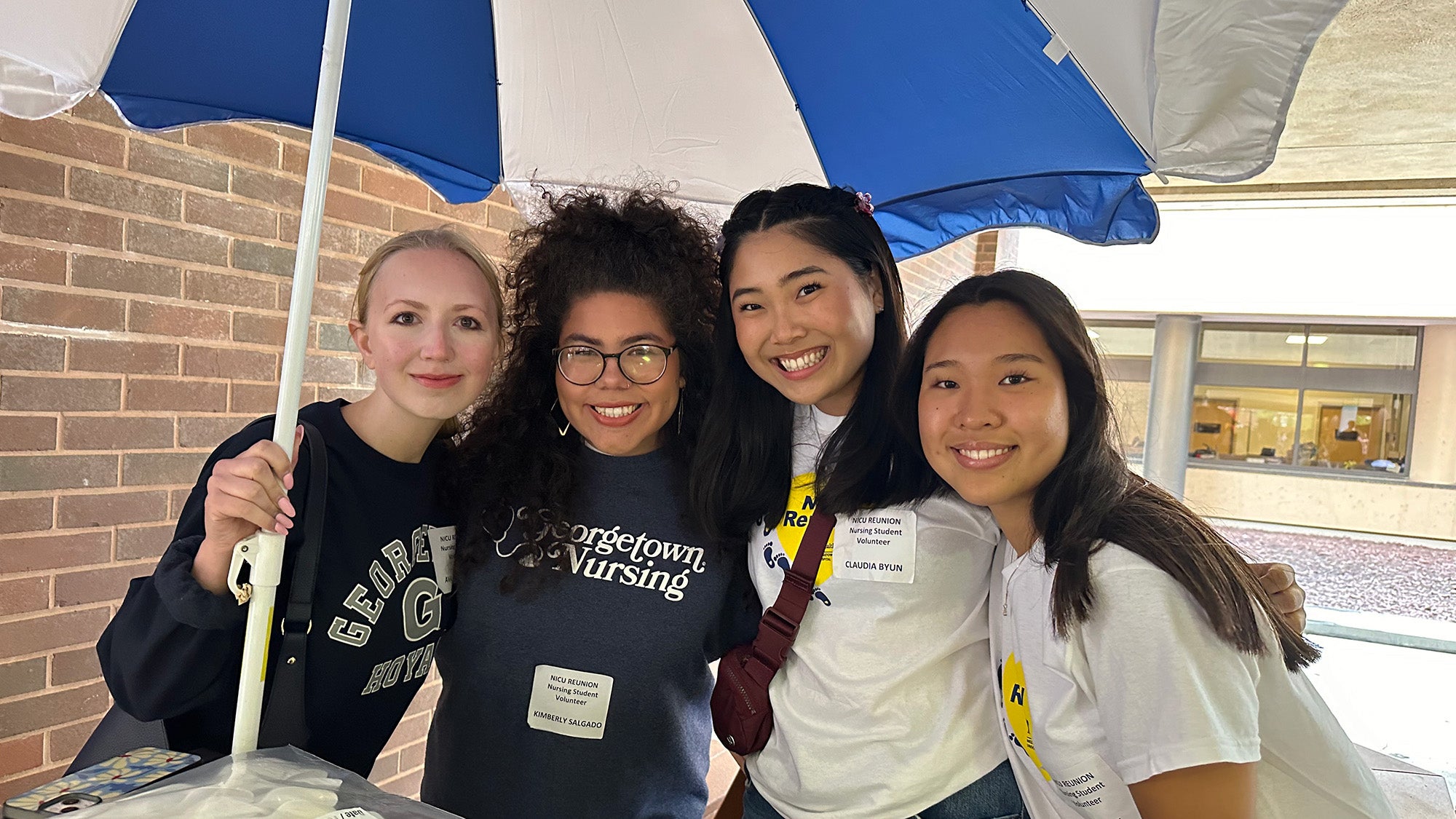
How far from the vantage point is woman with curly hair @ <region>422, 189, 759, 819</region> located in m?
1.91

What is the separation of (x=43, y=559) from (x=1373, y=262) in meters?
14.3

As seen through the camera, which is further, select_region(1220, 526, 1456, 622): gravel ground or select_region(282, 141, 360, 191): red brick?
select_region(1220, 526, 1456, 622): gravel ground

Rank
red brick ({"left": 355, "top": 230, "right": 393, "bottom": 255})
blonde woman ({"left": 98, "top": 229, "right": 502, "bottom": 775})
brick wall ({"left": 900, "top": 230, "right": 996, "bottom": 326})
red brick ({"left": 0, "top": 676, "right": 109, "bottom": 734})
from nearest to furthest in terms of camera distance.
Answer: blonde woman ({"left": 98, "top": 229, "right": 502, "bottom": 775})
red brick ({"left": 0, "top": 676, "right": 109, "bottom": 734})
red brick ({"left": 355, "top": 230, "right": 393, "bottom": 255})
brick wall ({"left": 900, "top": 230, "right": 996, "bottom": 326})

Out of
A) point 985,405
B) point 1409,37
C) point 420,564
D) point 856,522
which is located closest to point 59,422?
point 420,564

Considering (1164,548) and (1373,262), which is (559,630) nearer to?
(1164,548)

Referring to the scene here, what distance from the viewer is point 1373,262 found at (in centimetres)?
1221

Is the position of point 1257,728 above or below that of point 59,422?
below

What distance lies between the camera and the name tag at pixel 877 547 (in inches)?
72.8

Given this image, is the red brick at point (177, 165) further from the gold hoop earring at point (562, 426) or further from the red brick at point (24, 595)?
the gold hoop earring at point (562, 426)

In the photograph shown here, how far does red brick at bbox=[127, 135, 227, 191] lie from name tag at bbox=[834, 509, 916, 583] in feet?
6.82

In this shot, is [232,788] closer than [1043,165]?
Yes

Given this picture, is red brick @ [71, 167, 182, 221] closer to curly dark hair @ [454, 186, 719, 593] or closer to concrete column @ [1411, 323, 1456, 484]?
curly dark hair @ [454, 186, 719, 593]

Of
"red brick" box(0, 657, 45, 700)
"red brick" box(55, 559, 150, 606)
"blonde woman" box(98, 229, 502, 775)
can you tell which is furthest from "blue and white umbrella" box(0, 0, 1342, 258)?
"red brick" box(0, 657, 45, 700)

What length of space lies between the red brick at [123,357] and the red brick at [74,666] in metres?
0.75
